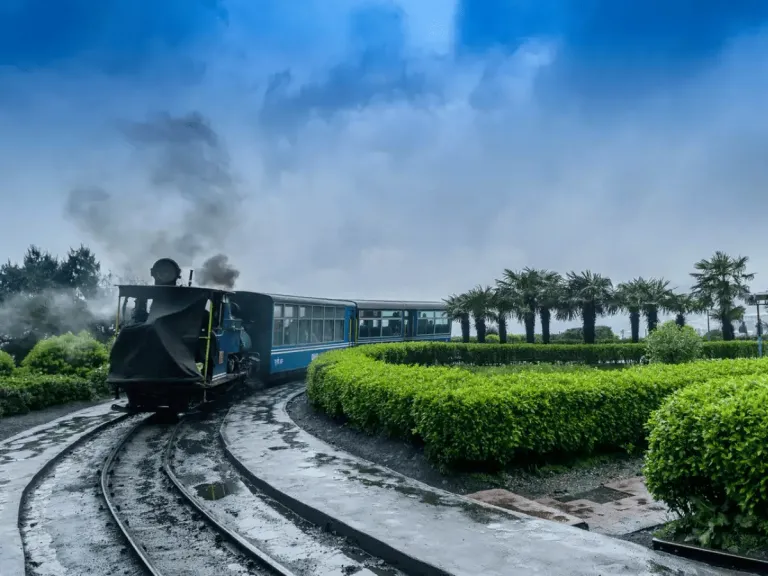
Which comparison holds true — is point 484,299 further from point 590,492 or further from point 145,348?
point 590,492

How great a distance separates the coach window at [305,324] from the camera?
22.1 meters

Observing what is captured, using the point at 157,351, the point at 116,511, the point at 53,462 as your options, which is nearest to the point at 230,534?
the point at 116,511

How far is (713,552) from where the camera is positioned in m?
5.38

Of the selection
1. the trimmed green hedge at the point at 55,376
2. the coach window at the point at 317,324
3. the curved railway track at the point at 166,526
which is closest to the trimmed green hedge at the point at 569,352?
the coach window at the point at 317,324

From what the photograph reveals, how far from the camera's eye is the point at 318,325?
23734 mm

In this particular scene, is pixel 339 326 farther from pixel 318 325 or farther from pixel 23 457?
pixel 23 457

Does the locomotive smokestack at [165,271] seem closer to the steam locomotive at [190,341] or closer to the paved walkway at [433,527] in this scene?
the steam locomotive at [190,341]

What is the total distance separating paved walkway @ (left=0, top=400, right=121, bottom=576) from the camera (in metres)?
6.36

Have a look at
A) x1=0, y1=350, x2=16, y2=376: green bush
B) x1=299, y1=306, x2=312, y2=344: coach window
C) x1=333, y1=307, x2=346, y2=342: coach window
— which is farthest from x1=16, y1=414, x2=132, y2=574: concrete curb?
x1=333, y1=307, x2=346, y2=342: coach window

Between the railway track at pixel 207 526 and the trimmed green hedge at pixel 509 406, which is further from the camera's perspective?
the trimmed green hedge at pixel 509 406

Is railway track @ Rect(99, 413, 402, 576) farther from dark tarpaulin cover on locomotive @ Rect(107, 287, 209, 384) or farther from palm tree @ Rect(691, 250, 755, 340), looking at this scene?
palm tree @ Rect(691, 250, 755, 340)

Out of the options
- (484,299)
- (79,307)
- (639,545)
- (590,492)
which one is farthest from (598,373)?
(79,307)

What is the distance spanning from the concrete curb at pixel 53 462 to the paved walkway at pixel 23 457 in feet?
0.13

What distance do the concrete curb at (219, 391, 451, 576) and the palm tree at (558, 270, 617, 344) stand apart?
32287 millimetres
